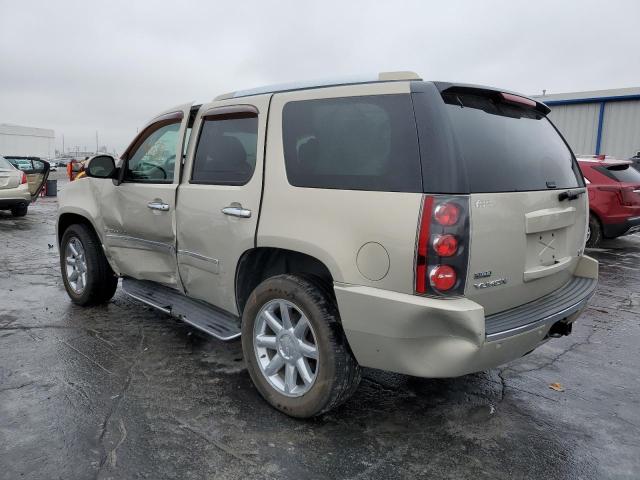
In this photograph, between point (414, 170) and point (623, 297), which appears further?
point (623, 297)

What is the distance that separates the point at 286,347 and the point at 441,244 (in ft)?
3.81

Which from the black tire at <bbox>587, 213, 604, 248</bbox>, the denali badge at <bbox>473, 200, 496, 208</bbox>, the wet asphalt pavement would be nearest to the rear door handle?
the wet asphalt pavement

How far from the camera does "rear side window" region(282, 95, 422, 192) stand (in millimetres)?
2570

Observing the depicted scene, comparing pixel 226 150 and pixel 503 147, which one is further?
pixel 226 150

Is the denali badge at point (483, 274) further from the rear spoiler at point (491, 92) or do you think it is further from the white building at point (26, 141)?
the white building at point (26, 141)

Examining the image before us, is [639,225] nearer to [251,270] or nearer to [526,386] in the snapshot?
[526,386]

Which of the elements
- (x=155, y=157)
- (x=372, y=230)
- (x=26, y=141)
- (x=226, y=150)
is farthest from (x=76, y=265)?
(x=26, y=141)

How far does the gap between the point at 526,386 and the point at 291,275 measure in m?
1.88

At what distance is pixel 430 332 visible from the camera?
8.11 ft

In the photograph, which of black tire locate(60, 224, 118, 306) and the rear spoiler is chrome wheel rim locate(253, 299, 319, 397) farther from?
black tire locate(60, 224, 118, 306)

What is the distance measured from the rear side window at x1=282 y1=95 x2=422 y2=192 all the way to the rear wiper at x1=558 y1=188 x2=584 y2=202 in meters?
1.09

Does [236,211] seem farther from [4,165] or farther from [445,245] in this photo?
[4,165]

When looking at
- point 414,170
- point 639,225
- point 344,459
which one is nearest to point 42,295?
point 344,459

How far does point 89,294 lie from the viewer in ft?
16.5
